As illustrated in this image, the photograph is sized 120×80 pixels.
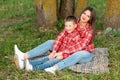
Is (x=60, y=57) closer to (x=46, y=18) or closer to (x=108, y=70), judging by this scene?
(x=108, y=70)

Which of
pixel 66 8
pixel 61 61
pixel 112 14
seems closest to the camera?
pixel 61 61

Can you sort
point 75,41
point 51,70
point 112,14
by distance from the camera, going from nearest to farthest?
point 51,70 → point 75,41 → point 112,14

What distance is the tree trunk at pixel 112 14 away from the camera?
8281mm

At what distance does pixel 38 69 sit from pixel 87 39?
94 centimetres

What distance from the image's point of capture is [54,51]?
20.9 feet

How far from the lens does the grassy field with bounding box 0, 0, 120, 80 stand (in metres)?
5.95

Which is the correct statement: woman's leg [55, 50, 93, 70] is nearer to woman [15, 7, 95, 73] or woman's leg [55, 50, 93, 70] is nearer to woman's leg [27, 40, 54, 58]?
woman [15, 7, 95, 73]

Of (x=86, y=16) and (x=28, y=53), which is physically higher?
(x=86, y=16)

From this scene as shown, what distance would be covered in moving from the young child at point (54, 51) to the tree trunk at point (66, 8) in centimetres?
276

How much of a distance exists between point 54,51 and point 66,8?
2.97 metres

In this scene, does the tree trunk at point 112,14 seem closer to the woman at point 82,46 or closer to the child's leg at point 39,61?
the woman at point 82,46

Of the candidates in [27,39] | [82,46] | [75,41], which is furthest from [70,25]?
[27,39]

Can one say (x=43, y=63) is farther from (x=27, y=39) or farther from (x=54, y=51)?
(x=27, y=39)

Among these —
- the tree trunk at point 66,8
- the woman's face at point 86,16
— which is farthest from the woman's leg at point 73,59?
the tree trunk at point 66,8
